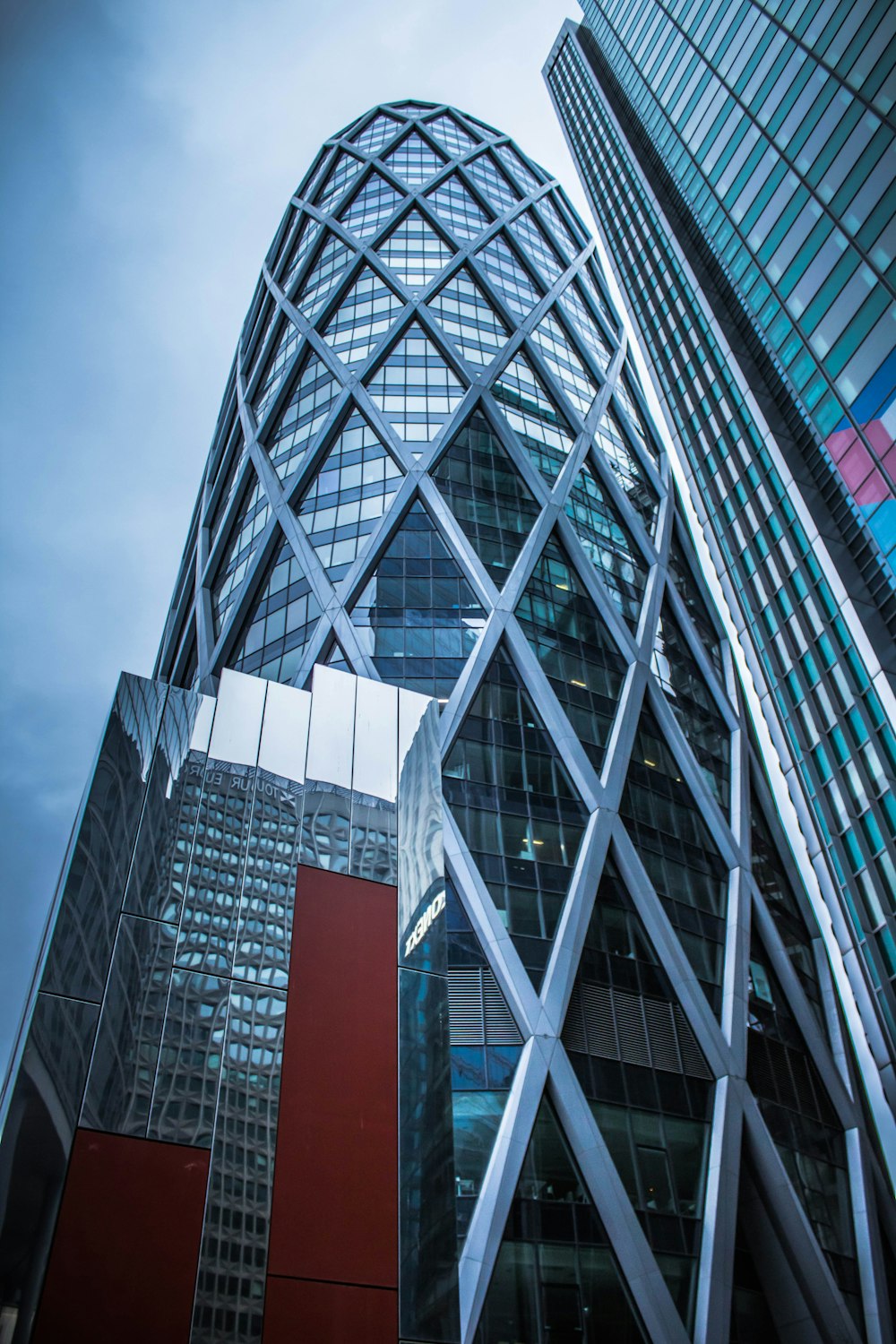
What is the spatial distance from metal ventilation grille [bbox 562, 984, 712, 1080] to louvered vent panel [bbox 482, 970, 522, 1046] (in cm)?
138

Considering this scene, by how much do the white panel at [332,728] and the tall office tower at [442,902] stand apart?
66 millimetres

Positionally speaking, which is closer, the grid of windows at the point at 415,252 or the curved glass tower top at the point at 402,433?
the curved glass tower top at the point at 402,433

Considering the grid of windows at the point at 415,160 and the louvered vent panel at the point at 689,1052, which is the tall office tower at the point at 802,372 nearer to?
the louvered vent panel at the point at 689,1052

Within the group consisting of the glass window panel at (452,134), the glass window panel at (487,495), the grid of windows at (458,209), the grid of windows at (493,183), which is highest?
the glass window panel at (452,134)

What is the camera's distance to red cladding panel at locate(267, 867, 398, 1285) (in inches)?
431

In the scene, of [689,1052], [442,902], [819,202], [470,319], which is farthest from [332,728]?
[470,319]

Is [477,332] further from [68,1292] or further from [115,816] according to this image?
[68,1292]

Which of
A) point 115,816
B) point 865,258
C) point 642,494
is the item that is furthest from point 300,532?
point 115,816

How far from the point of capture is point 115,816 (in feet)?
45.6

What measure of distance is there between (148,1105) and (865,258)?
66.8 ft

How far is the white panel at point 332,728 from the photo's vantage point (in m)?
15.3

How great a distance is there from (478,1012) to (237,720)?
35.9 feet

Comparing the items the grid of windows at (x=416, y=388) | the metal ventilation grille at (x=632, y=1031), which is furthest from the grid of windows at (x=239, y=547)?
the metal ventilation grille at (x=632, y=1031)

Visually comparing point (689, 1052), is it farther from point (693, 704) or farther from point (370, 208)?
point (370, 208)
